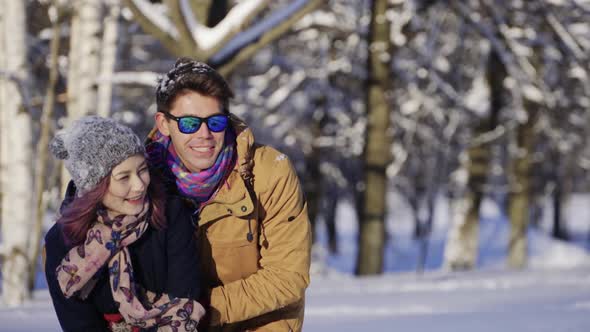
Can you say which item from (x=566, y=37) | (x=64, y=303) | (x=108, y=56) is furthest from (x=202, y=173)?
(x=566, y=37)

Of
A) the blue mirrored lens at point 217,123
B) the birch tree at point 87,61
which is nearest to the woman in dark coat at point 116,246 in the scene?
the blue mirrored lens at point 217,123

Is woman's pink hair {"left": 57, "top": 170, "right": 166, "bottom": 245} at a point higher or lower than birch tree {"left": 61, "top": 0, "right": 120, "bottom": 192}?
lower

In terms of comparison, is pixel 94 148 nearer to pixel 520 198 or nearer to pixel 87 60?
pixel 87 60

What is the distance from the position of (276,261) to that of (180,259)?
464mm

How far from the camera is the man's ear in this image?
9.96 feet

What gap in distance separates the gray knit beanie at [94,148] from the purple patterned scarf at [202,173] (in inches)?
11.2

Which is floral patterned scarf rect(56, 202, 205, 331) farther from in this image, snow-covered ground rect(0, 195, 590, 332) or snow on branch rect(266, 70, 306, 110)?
snow on branch rect(266, 70, 306, 110)

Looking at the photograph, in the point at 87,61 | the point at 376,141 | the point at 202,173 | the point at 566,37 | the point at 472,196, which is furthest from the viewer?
the point at 472,196

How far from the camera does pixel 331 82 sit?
1595cm

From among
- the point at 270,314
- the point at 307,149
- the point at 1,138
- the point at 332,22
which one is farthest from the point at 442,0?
the point at 270,314

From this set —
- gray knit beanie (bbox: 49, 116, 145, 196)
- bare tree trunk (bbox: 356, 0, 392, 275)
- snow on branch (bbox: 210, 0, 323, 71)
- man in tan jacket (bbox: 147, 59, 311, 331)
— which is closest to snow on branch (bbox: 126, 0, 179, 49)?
snow on branch (bbox: 210, 0, 323, 71)

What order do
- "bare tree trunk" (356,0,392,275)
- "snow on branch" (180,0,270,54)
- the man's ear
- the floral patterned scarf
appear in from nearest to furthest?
the floral patterned scarf → the man's ear → "snow on branch" (180,0,270,54) → "bare tree trunk" (356,0,392,275)

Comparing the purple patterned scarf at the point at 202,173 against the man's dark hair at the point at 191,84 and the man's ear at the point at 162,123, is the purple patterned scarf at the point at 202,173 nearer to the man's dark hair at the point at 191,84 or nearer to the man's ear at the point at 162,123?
the man's ear at the point at 162,123

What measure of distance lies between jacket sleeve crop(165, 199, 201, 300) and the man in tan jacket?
200mm
